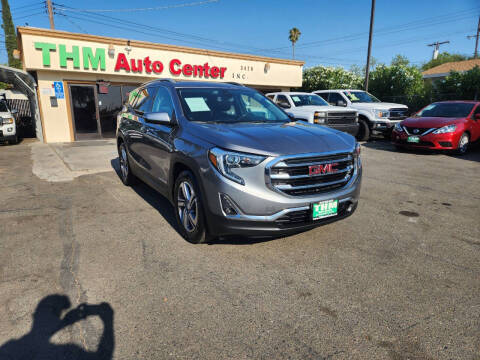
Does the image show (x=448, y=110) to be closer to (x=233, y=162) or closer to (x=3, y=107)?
(x=233, y=162)

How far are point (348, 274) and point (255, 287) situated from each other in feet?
2.98

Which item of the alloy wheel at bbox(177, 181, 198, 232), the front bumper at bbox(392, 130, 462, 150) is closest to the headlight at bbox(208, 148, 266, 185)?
the alloy wheel at bbox(177, 181, 198, 232)

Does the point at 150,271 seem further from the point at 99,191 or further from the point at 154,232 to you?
the point at 99,191

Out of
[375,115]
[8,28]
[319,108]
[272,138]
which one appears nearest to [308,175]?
[272,138]

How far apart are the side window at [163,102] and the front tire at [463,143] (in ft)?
29.0

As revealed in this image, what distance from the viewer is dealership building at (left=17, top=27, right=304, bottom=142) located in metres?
13.7

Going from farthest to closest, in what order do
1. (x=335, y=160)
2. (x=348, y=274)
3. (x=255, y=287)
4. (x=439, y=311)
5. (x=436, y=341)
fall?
(x=335, y=160) < (x=348, y=274) < (x=255, y=287) < (x=439, y=311) < (x=436, y=341)

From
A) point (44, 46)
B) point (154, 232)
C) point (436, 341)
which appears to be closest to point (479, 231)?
point (436, 341)

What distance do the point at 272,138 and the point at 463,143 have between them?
8948 mm

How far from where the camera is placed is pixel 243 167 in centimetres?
304

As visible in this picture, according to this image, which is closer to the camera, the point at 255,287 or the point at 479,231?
the point at 255,287

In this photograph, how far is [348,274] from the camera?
3.12 metres

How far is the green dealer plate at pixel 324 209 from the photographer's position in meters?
3.20

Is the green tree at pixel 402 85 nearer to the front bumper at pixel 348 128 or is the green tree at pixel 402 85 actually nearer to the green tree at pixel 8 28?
the front bumper at pixel 348 128
